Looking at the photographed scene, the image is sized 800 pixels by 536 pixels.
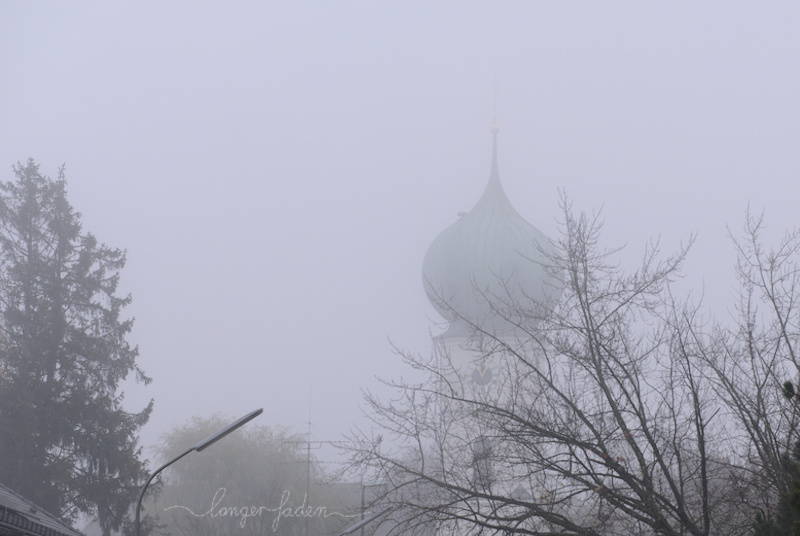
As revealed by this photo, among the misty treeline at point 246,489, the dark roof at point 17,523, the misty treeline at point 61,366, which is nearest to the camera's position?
the dark roof at point 17,523

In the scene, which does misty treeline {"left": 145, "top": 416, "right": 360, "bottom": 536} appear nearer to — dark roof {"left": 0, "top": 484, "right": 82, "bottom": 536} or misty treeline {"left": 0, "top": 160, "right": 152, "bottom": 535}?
misty treeline {"left": 0, "top": 160, "right": 152, "bottom": 535}

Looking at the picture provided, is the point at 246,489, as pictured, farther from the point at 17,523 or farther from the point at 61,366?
the point at 17,523

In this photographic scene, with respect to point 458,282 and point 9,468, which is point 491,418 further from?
point 458,282

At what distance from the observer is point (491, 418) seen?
35.7ft

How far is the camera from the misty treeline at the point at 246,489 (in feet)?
127

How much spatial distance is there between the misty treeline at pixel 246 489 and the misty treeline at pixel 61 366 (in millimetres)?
10860

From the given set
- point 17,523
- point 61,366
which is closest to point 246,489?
point 61,366

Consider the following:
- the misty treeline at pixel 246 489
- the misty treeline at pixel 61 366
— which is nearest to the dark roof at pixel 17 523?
the misty treeline at pixel 61 366

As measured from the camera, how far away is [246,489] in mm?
41844

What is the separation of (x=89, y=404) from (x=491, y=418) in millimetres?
17184

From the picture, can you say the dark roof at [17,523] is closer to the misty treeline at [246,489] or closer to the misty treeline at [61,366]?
the misty treeline at [61,366]

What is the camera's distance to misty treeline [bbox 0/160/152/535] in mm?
24266

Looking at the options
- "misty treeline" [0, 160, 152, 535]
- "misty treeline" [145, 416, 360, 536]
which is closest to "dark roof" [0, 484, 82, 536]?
"misty treeline" [0, 160, 152, 535]

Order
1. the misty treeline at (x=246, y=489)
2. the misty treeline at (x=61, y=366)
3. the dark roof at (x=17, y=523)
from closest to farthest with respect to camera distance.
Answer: the dark roof at (x=17, y=523)
the misty treeline at (x=61, y=366)
the misty treeline at (x=246, y=489)
